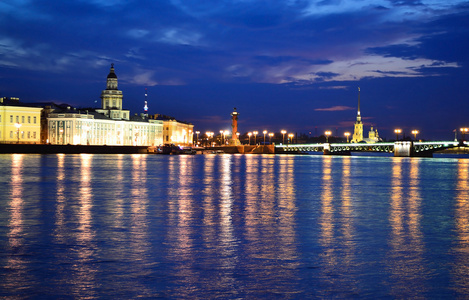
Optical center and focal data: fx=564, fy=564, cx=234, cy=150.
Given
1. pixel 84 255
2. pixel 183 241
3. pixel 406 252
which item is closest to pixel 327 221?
pixel 406 252

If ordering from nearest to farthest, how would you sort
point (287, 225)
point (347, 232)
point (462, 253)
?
point (462, 253)
point (347, 232)
point (287, 225)

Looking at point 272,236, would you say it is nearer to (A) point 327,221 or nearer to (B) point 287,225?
(B) point 287,225

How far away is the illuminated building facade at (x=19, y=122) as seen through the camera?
413 ft

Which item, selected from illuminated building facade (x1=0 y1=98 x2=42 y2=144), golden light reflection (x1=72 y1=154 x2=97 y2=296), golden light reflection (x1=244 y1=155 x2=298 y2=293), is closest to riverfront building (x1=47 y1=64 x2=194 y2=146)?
illuminated building facade (x1=0 y1=98 x2=42 y2=144)

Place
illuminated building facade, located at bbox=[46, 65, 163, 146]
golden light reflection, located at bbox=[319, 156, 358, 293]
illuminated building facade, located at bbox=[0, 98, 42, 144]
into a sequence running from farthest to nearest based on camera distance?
illuminated building facade, located at bbox=[46, 65, 163, 146] → illuminated building facade, located at bbox=[0, 98, 42, 144] → golden light reflection, located at bbox=[319, 156, 358, 293]

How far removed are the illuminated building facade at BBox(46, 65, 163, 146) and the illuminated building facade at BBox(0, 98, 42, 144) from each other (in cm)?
794

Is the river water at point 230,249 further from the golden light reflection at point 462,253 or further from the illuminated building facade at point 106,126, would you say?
the illuminated building facade at point 106,126

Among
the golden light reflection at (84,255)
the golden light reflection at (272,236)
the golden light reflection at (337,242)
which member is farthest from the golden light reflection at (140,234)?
the golden light reflection at (337,242)

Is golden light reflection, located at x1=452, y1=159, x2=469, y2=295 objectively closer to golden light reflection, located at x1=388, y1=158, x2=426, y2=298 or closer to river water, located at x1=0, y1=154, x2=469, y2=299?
river water, located at x1=0, y1=154, x2=469, y2=299

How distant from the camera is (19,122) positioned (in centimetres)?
12925

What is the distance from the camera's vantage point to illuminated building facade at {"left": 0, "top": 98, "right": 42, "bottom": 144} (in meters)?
126

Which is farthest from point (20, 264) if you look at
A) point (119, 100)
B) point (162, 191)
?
point (119, 100)

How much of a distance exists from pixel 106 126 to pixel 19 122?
34214mm

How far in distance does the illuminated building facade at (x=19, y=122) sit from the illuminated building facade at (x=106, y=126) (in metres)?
7.94
